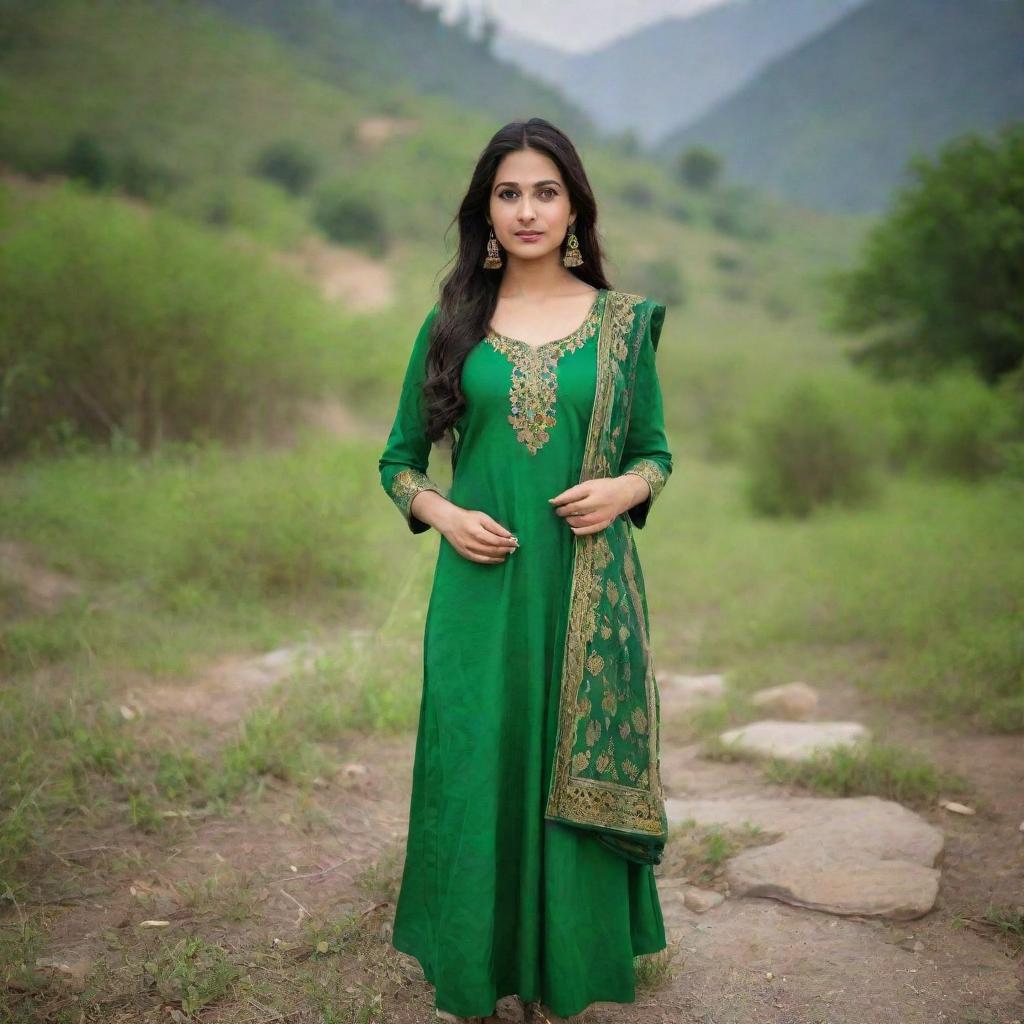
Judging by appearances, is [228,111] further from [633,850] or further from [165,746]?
[633,850]

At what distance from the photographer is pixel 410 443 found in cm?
209

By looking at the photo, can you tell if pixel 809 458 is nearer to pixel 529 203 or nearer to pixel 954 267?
pixel 954 267

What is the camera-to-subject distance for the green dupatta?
6.34ft

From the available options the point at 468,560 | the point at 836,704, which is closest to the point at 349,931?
the point at 468,560

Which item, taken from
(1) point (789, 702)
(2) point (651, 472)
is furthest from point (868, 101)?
(2) point (651, 472)

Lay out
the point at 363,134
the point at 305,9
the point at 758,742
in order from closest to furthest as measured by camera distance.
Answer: the point at 758,742 → the point at 363,134 → the point at 305,9

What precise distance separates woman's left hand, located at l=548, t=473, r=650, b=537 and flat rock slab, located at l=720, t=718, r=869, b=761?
208 cm

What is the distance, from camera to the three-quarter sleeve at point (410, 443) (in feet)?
6.71

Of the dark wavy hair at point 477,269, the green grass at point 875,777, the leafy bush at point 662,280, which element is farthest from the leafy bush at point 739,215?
the dark wavy hair at point 477,269

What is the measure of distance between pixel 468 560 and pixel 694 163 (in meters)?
38.4

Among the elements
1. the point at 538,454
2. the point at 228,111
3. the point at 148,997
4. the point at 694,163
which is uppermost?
the point at 694,163

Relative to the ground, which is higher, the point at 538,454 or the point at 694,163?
the point at 694,163

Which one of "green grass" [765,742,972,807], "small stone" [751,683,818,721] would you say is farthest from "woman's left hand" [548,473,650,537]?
"small stone" [751,683,818,721]

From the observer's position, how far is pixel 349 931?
254 cm
